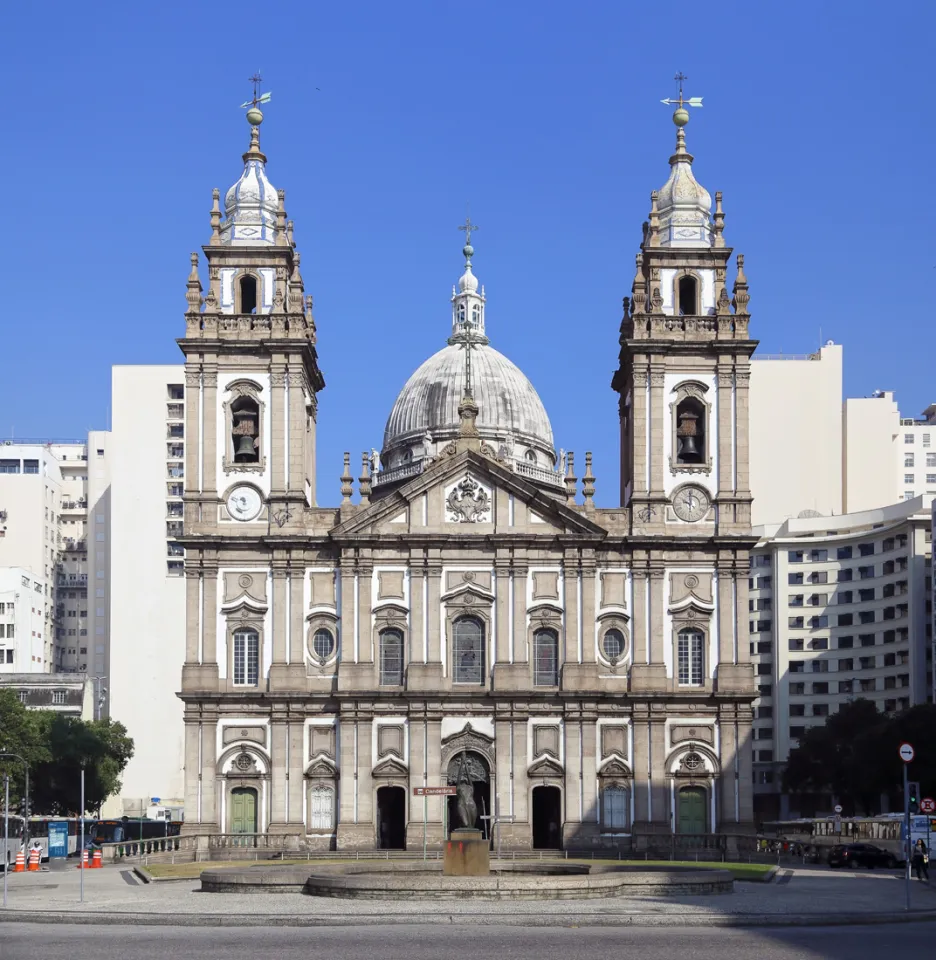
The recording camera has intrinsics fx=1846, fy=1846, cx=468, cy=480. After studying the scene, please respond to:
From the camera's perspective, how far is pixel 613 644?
6862 centimetres

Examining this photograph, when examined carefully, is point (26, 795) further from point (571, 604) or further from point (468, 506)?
point (571, 604)

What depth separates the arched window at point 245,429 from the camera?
229 feet

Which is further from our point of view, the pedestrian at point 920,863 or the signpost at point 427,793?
the signpost at point 427,793

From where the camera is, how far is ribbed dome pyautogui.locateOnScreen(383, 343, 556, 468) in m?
90.7

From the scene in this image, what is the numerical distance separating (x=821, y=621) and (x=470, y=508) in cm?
5501

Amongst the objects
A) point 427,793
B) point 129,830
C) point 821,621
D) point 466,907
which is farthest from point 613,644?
point 821,621

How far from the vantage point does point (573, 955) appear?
31469 mm

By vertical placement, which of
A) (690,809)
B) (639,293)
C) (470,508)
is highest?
(639,293)

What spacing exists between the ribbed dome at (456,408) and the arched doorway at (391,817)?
2553cm

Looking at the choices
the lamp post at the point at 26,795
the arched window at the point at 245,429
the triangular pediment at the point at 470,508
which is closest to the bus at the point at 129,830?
the lamp post at the point at 26,795

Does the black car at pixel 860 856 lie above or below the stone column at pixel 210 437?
below

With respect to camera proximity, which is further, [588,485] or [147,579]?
[147,579]

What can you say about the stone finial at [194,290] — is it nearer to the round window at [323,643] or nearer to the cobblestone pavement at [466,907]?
the round window at [323,643]

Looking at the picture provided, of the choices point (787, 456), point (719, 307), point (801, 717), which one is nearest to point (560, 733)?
point (719, 307)
